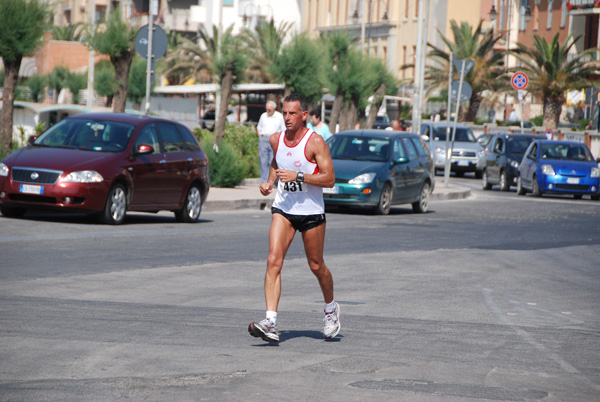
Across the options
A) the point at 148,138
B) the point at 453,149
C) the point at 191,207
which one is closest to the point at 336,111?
the point at 453,149

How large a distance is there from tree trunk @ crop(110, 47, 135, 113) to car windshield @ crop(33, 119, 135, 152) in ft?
42.3

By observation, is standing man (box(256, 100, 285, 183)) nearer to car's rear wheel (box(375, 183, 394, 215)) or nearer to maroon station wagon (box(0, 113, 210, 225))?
car's rear wheel (box(375, 183, 394, 215))

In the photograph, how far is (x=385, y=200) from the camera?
23.2m

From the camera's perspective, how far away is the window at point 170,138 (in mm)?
18375

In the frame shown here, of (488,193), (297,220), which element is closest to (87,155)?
(297,220)

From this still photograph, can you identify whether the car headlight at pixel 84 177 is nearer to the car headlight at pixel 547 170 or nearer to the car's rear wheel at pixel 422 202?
the car's rear wheel at pixel 422 202

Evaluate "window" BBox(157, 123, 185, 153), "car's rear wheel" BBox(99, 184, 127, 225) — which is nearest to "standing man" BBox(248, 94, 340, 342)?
"car's rear wheel" BBox(99, 184, 127, 225)

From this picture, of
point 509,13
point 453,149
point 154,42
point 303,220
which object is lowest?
point 453,149

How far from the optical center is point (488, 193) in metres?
34.4

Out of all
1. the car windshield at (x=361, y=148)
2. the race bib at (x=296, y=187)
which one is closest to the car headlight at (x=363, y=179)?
the car windshield at (x=361, y=148)

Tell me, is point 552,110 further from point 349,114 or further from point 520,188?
point 520,188

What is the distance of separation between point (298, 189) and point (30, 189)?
347 inches

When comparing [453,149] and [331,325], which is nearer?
[331,325]

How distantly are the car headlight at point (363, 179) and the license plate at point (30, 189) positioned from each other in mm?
7634
